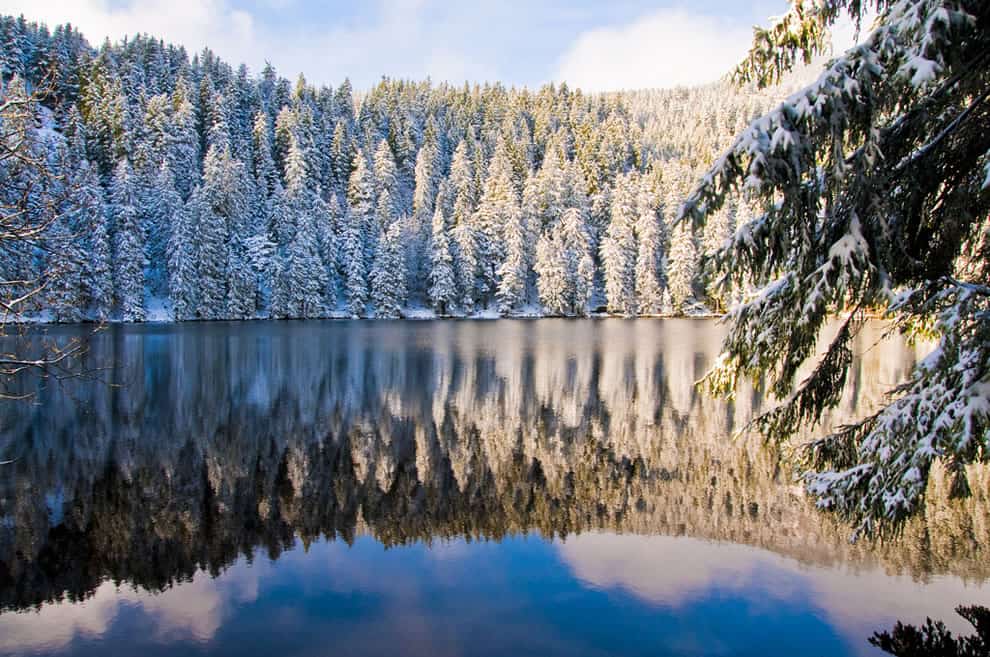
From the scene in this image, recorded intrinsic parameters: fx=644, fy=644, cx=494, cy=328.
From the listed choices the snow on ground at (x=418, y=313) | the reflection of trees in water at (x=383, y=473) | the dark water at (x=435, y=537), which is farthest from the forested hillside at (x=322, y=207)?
the dark water at (x=435, y=537)

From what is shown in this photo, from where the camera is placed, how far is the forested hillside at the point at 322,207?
6281 centimetres

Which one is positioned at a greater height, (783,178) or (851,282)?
(783,178)

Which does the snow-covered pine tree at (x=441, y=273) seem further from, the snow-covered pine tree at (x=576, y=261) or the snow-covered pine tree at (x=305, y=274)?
the snow-covered pine tree at (x=576, y=261)

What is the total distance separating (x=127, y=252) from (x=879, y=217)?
212 feet

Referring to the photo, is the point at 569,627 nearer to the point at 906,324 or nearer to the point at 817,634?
the point at 817,634

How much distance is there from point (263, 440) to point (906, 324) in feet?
44.7

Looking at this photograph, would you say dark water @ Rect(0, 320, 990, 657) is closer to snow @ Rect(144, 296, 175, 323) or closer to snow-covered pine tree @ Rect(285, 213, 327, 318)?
snow @ Rect(144, 296, 175, 323)

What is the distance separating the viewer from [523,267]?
74.1m

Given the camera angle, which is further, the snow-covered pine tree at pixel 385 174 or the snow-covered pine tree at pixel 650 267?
the snow-covered pine tree at pixel 385 174

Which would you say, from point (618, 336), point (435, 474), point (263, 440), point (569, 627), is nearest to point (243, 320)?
point (618, 336)

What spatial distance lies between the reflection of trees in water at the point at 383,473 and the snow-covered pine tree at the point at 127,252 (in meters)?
38.3

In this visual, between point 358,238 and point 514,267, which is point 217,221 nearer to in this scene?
point 358,238

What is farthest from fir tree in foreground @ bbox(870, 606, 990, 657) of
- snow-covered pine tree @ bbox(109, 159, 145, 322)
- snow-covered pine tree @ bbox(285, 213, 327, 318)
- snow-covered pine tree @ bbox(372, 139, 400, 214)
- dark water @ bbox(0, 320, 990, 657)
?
snow-covered pine tree @ bbox(372, 139, 400, 214)

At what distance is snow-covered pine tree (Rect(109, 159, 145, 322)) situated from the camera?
58.0 m
